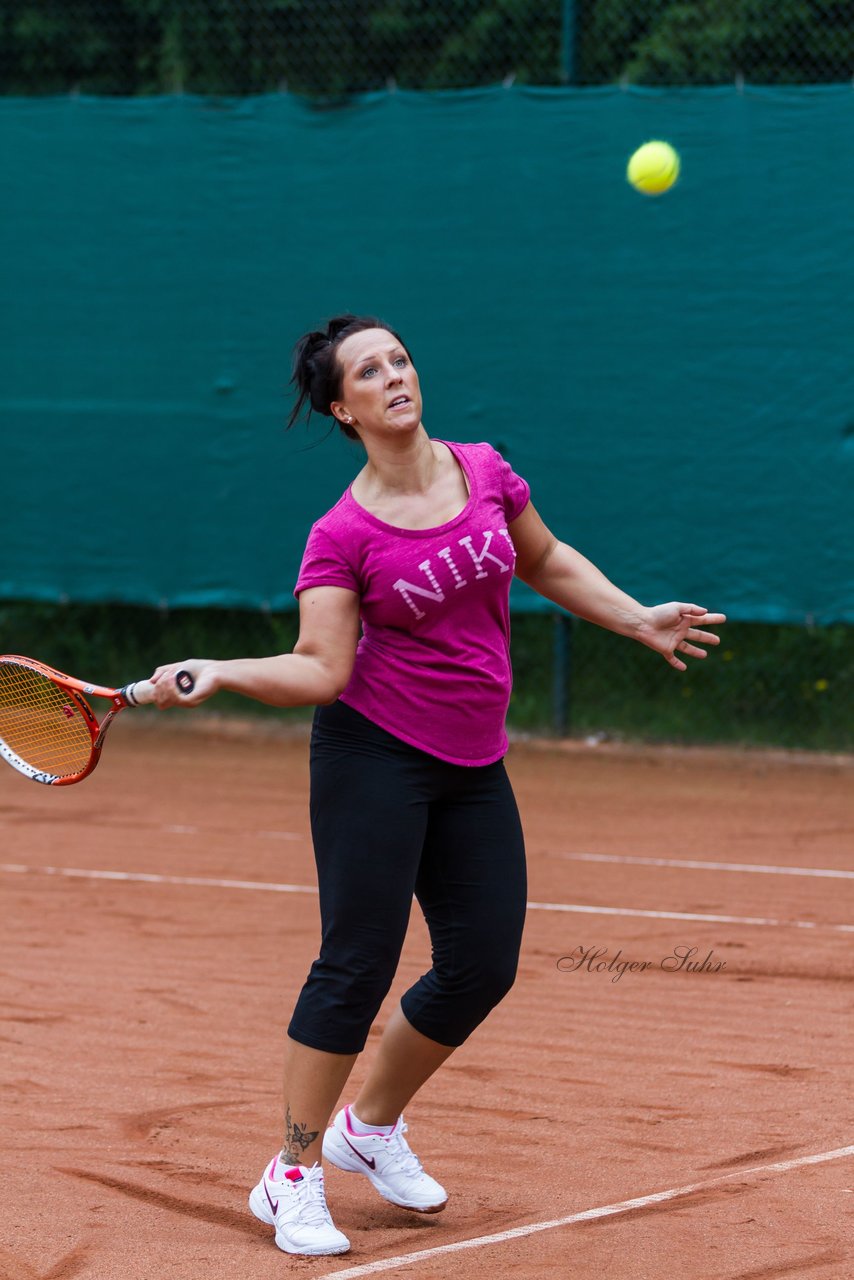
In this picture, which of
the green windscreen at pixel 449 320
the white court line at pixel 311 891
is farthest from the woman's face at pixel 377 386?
the green windscreen at pixel 449 320

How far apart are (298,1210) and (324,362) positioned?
151 cm

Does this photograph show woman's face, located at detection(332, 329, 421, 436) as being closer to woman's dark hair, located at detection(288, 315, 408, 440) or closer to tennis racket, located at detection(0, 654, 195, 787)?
woman's dark hair, located at detection(288, 315, 408, 440)

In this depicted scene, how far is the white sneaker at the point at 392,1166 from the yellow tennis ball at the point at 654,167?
5864mm

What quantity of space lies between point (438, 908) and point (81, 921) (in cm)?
278

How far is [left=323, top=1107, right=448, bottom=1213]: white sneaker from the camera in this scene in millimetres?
3279

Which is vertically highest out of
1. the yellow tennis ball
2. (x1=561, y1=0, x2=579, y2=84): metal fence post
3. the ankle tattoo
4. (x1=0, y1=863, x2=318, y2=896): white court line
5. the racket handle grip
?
(x1=561, y1=0, x2=579, y2=84): metal fence post

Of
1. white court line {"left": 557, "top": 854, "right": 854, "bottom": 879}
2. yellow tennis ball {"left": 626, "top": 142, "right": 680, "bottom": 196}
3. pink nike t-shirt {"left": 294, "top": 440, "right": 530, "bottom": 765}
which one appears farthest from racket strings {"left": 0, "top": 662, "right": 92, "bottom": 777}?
yellow tennis ball {"left": 626, "top": 142, "right": 680, "bottom": 196}

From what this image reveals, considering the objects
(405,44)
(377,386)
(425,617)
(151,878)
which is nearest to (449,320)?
(405,44)

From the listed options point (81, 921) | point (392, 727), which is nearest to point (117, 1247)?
point (392, 727)

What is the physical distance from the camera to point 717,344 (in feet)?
28.0

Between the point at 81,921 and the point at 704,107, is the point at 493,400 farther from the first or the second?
the point at 81,921

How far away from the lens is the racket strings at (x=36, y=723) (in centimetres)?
359

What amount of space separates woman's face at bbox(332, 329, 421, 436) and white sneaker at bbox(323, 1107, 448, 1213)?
1307 mm

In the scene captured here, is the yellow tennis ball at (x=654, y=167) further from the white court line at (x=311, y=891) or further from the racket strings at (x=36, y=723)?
the racket strings at (x=36, y=723)
